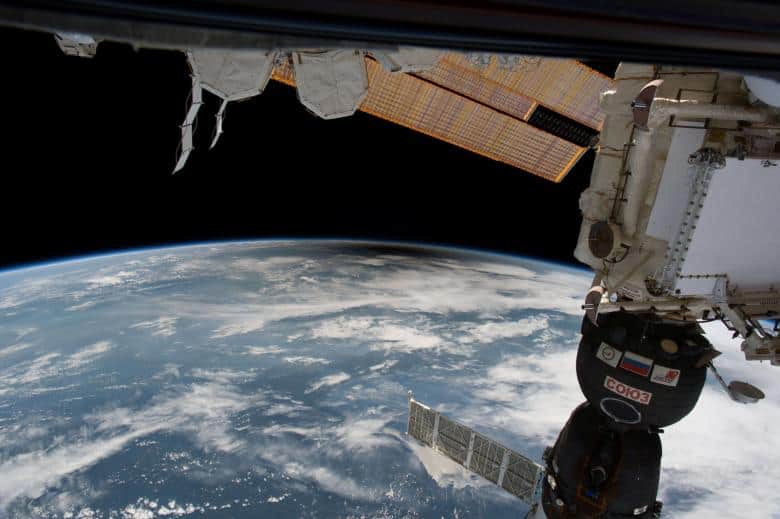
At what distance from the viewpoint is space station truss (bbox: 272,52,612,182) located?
128 inches

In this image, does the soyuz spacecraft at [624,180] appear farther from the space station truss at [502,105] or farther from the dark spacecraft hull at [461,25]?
the dark spacecraft hull at [461,25]

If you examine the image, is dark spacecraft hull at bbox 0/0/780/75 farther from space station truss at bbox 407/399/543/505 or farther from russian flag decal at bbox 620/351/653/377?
space station truss at bbox 407/399/543/505

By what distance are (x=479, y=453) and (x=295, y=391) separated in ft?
52.8

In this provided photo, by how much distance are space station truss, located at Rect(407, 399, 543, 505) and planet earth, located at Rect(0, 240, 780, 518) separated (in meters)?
8.74

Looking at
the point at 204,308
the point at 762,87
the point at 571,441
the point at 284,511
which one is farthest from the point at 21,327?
the point at 762,87

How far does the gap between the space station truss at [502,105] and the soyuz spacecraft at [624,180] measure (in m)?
0.01

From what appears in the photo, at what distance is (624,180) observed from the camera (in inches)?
116

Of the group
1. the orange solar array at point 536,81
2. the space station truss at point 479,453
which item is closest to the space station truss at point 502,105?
the orange solar array at point 536,81

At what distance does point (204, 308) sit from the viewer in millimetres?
29219

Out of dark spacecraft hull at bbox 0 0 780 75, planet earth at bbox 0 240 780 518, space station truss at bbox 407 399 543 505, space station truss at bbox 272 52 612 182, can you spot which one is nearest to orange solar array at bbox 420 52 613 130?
space station truss at bbox 272 52 612 182

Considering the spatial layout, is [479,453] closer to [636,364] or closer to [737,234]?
[636,364]

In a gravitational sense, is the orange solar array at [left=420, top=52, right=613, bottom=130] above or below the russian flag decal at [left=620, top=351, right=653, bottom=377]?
above

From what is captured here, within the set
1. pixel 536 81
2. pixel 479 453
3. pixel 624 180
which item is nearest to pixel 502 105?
pixel 536 81

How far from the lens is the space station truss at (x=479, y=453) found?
22.4ft
